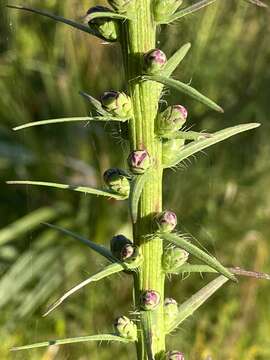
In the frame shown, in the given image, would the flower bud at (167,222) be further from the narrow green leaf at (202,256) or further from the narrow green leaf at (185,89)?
the narrow green leaf at (185,89)

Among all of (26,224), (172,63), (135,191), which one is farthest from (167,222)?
(26,224)

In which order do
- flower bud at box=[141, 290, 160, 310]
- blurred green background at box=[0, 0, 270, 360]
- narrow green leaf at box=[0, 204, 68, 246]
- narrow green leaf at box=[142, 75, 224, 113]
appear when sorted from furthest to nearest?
narrow green leaf at box=[0, 204, 68, 246], blurred green background at box=[0, 0, 270, 360], flower bud at box=[141, 290, 160, 310], narrow green leaf at box=[142, 75, 224, 113]

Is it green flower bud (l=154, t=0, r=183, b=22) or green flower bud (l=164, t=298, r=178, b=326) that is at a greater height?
green flower bud (l=154, t=0, r=183, b=22)

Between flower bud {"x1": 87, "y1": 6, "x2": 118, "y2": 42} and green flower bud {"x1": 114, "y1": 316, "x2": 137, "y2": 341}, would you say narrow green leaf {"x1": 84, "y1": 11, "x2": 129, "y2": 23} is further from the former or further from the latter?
green flower bud {"x1": 114, "y1": 316, "x2": 137, "y2": 341}

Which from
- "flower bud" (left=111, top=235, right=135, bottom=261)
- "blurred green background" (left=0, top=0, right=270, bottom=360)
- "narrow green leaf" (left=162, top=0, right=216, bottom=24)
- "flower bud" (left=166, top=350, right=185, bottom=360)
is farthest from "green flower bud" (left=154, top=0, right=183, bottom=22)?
"blurred green background" (left=0, top=0, right=270, bottom=360)

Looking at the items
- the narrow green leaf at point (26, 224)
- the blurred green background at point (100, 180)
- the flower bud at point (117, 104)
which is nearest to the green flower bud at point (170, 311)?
the flower bud at point (117, 104)

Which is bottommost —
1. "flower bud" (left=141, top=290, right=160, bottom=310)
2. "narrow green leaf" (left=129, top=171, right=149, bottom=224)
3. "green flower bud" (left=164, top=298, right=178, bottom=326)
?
"green flower bud" (left=164, top=298, right=178, bottom=326)
